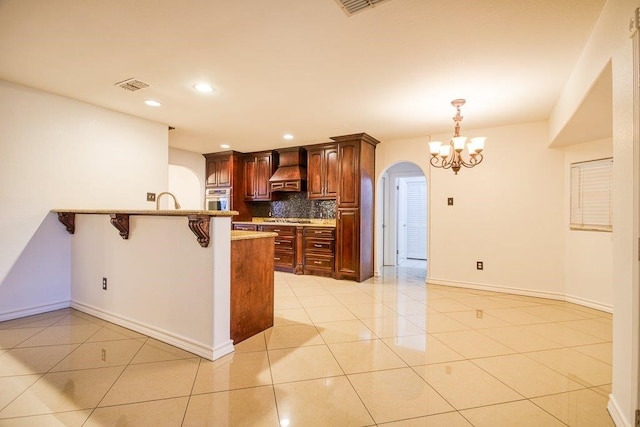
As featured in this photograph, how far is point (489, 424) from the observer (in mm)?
1507

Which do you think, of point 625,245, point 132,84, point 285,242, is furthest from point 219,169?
point 625,245

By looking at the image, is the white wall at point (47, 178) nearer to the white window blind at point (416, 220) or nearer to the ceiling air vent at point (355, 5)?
the ceiling air vent at point (355, 5)

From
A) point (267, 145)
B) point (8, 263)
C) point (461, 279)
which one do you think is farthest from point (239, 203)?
point (461, 279)

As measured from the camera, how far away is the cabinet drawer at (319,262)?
4.99 meters

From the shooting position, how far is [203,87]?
2.98 meters

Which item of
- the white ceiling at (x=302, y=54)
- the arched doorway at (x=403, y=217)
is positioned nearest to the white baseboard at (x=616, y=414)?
the white ceiling at (x=302, y=54)

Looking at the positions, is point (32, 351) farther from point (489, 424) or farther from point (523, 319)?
point (523, 319)

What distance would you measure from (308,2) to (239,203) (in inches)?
189

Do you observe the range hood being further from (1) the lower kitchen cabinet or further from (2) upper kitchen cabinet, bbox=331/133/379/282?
(1) the lower kitchen cabinet

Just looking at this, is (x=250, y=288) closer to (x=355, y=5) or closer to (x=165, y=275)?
(x=165, y=275)

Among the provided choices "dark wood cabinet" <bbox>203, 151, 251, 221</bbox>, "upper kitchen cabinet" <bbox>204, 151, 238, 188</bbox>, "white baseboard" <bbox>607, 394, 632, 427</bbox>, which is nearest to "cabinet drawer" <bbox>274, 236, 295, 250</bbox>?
"dark wood cabinet" <bbox>203, 151, 251, 221</bbox>

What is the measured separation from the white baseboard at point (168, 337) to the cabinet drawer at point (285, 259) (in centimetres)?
289

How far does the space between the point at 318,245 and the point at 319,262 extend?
0.99 feet

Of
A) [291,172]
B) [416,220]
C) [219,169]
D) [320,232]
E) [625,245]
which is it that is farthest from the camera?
[416,220]
